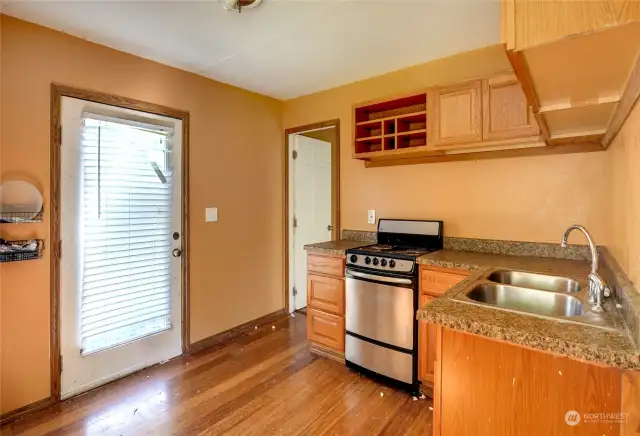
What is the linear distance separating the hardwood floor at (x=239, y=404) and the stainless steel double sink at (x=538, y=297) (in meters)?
0.98

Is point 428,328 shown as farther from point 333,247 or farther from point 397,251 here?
point 333,247

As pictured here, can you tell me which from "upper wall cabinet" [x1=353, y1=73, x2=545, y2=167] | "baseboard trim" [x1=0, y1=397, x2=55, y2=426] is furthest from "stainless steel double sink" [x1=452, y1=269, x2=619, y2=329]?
"baseboard trim" [x1=0, y1=397, x2=55, y2=426]

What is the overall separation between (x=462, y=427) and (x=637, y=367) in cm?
56

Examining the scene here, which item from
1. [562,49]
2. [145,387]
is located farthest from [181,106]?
[562,49]

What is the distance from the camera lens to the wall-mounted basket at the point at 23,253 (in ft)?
6.34

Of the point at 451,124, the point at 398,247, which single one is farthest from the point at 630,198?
the point at 398,247

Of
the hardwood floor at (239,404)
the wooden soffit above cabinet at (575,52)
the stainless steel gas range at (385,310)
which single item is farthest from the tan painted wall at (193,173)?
the wooden soffit above cabinet at (575,52)

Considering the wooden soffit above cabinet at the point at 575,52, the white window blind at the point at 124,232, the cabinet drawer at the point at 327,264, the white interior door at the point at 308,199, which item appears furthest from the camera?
the white interior door at the point at 308,199

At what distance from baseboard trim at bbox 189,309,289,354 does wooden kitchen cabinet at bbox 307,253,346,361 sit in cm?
86

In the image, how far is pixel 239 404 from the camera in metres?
2.16

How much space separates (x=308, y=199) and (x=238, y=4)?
2.38 meters

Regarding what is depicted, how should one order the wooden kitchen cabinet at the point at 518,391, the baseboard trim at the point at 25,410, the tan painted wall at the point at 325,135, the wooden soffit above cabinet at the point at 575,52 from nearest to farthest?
the wooden soffit above cabinet at the point at 575,52 < the wooden kitchen cabinet at the point at 518,391 < the baseboard trim at the point at 25,410 < the tan painted wall at the point at 325,135

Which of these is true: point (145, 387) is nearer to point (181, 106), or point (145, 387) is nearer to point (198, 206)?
point (198, 206)

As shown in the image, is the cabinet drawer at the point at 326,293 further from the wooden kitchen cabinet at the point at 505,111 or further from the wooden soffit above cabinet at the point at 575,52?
Result: the wooden soffit above cabinet at the point at 575,52
